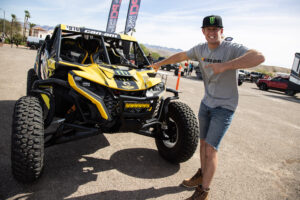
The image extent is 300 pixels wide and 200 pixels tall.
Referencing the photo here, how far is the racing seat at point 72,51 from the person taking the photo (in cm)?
408

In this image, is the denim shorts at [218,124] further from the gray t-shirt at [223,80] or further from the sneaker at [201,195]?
the sneaker at [201,195]

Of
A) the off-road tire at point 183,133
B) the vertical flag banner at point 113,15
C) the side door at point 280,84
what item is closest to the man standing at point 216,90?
the off-road tire at point 183,133

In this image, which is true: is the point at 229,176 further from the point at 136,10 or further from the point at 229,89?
the point at 136,10

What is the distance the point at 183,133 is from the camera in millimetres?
3100

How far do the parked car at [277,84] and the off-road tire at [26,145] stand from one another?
21104mm

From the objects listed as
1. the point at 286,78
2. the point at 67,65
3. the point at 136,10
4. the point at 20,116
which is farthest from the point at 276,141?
the point at 136,10

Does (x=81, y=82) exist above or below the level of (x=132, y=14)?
below

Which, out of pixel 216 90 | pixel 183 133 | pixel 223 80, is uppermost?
pixel 223 80

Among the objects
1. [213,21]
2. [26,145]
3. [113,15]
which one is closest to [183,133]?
→ [213,21]

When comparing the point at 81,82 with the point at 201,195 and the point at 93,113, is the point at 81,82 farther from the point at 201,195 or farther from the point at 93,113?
A: the point at 201,195

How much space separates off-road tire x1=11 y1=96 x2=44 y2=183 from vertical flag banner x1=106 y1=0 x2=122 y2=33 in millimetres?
21517

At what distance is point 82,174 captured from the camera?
9.26 feet

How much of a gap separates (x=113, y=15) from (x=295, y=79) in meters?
18.7

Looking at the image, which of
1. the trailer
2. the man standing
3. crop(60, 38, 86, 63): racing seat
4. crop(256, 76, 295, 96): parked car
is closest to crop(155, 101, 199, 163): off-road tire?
the man standing
